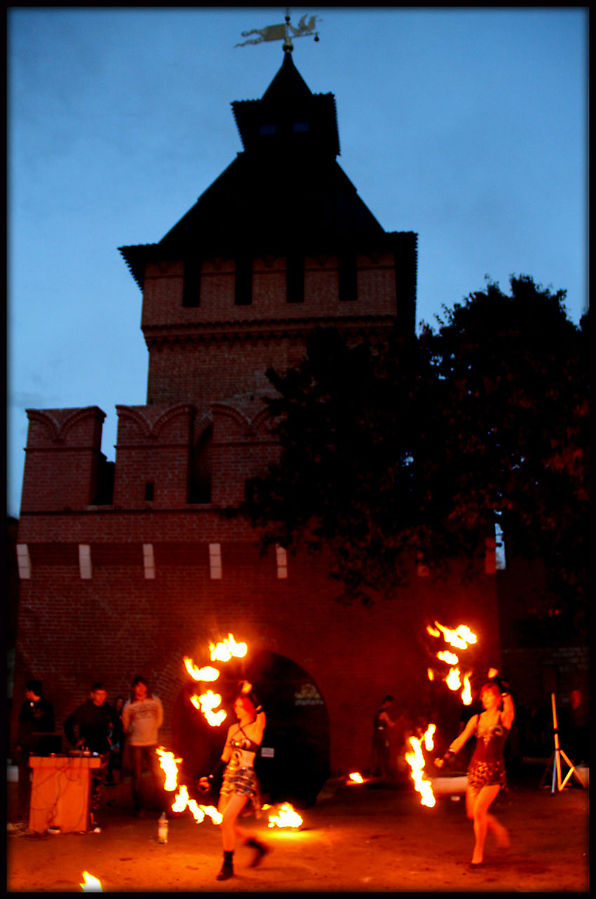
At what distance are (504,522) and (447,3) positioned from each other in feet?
33.3

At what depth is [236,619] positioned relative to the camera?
17.0 m

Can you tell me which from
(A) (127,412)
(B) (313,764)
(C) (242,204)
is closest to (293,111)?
(C) (242,204)

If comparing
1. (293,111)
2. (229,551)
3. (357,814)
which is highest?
(293,111)

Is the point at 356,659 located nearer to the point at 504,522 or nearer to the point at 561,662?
the point at 504,522

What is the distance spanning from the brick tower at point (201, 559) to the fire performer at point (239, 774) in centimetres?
643

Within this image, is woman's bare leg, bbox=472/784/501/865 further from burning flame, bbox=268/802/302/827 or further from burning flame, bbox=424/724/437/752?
burning flame, bbox=268/802/302/827

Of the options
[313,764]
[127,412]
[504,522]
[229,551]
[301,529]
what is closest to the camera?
[504,522]

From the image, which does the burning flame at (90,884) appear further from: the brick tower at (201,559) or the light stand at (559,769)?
the light stand at (559,769)

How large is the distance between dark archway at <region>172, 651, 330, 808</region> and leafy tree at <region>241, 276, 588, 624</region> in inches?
165

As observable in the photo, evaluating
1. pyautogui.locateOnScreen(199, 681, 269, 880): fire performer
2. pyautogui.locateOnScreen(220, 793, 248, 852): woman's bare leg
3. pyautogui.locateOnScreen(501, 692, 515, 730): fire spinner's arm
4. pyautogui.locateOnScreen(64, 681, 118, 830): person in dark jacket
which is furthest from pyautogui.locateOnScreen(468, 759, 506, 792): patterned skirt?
pyautogui.locateOnScreen(64, 681, 118, 830): person in dark jacket

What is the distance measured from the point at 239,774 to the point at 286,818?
9.31 ft

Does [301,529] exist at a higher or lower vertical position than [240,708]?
higher

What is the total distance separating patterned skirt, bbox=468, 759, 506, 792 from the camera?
848 cm

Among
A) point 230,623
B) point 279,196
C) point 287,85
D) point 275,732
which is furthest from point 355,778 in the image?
point 287,85
